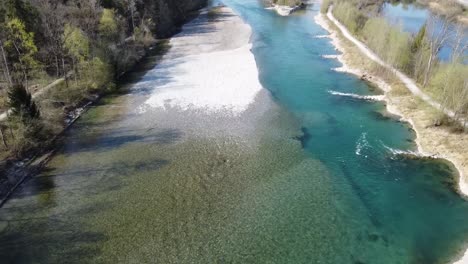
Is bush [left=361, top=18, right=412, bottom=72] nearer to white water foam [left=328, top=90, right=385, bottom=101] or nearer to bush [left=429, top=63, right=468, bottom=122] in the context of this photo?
white water foam [left=328, top=90, right=385, bottom=101]

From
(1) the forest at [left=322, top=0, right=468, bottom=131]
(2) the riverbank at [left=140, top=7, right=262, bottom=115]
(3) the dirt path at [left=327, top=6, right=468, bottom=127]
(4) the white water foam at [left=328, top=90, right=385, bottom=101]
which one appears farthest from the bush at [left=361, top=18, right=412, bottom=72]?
(2) the riverbank at [left=140, top=7, right=262, bottom=115]

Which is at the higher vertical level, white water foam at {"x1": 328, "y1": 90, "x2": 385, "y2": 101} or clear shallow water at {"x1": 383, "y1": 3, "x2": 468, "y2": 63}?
clear shallow water at {"x1": 383, "y1": 3, "x2": 468, "y2": 63}

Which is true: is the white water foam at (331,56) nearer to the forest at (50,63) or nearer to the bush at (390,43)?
the bush at (390,43)

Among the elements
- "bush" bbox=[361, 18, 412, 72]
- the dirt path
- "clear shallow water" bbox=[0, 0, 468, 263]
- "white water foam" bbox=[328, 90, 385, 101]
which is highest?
"bush" bbox=[361, 18, 412, 72]

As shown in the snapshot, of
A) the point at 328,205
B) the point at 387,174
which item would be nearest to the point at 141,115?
the point at 328,205

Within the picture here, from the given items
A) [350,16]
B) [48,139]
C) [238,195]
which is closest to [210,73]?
[48,139]

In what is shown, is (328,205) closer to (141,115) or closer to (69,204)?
(69,204)
